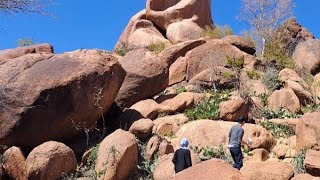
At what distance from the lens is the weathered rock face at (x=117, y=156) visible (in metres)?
12.4

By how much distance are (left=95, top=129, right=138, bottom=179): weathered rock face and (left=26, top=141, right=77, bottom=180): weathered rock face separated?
2.58ft

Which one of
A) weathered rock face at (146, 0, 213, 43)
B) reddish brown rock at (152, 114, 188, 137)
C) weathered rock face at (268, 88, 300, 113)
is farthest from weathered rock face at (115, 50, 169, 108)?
weathered rock face at (146, 0, 213, 43)

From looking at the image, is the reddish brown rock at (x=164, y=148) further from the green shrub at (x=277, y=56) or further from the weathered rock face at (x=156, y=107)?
the green shrub at (x=277, y=56)

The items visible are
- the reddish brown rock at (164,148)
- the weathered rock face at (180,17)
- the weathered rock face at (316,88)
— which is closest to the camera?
the reddish brown rock at (164,148)

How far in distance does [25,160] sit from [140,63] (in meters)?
6.23

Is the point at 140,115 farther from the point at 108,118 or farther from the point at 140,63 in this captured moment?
the point at 140,63

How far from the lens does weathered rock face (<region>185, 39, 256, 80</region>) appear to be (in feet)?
73.2

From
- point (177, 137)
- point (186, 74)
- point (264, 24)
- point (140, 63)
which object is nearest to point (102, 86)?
point (177, 137)

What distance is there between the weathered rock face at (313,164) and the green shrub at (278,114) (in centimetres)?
572

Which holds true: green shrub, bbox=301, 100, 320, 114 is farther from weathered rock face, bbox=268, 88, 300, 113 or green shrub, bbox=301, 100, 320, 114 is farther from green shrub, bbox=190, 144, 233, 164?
green shrub, bbox=190, 144, 233, 164

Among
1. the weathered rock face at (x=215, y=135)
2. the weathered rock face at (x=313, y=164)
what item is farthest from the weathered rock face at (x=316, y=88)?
the weathered rock face at (x=313, y=164)

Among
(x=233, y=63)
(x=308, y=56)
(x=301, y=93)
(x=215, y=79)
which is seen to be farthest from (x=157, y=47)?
(x=301, y=93)

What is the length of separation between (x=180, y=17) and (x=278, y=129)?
15.5 m

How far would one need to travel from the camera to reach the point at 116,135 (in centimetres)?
1311
